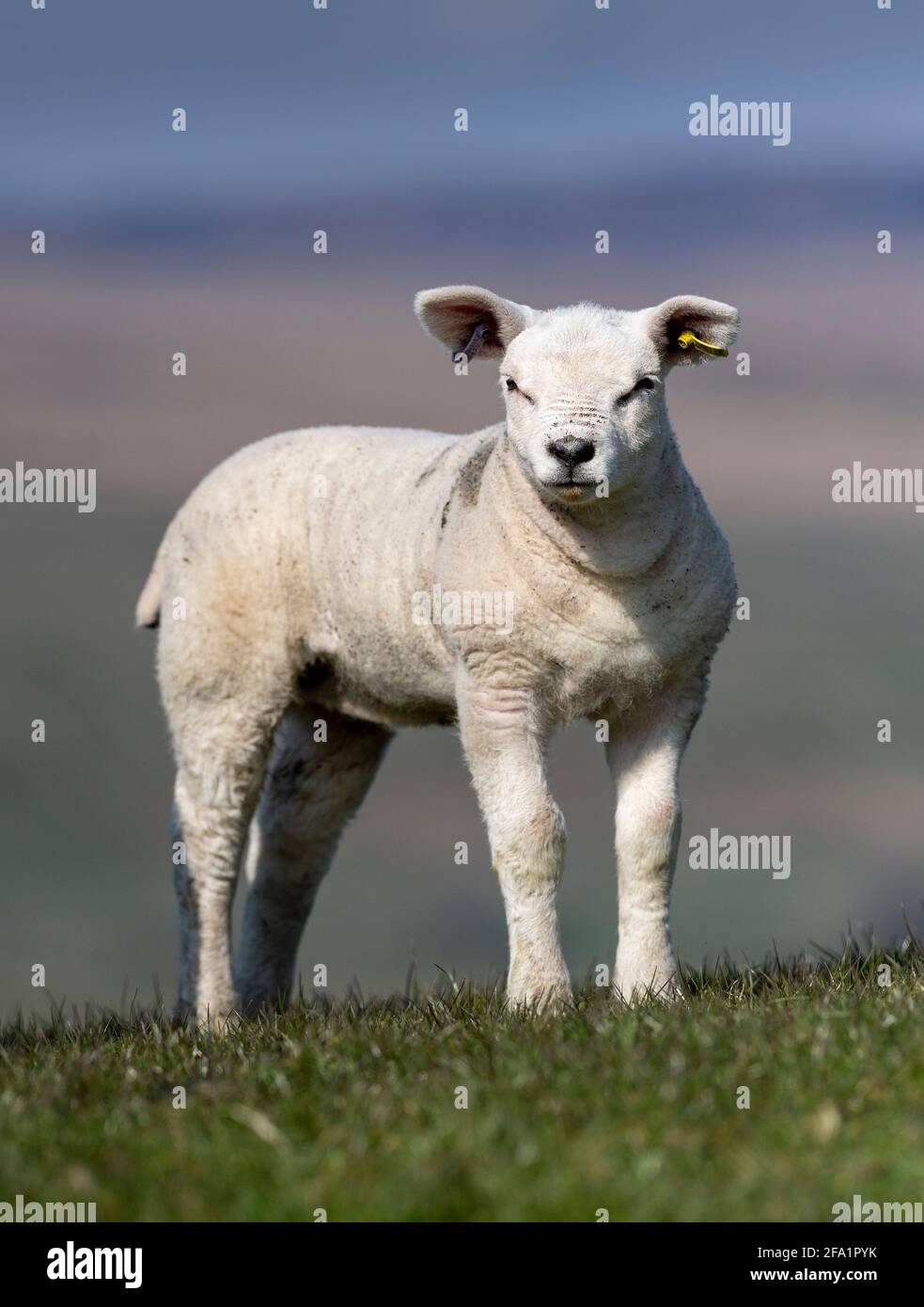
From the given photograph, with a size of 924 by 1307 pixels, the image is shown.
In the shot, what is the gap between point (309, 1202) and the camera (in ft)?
14.7

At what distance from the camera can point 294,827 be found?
967 cm

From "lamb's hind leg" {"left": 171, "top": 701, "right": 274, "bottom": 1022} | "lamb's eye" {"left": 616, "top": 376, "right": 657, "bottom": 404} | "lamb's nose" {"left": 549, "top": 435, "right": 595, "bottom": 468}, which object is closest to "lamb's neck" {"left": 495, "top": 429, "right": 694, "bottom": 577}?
"lamb's eye" {"left": 616, "top": 376, "right": 657, "bottom": 404}

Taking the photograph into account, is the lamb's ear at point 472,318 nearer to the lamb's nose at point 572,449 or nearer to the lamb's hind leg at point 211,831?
the lamb's nose at point 572,449

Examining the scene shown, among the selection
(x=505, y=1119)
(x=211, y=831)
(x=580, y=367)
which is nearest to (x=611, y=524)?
(x=580, y=367)

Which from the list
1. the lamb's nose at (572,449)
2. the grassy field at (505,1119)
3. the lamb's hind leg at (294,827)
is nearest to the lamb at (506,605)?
the lamb's nose at (572,449)

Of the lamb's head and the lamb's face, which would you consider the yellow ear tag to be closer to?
the lamb's head

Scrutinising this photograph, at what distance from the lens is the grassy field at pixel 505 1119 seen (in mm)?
4477

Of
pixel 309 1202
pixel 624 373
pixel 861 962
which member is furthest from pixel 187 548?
pixel 309 1202

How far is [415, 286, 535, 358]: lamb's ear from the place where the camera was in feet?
25.1

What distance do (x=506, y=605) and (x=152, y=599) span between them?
9.20 feet

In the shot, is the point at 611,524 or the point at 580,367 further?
the point at 611,524

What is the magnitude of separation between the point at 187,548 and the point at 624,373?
277cm

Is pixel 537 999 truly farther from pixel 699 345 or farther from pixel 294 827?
pixel 294 827

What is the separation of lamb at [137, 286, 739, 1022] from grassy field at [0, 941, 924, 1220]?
3.16 feet
